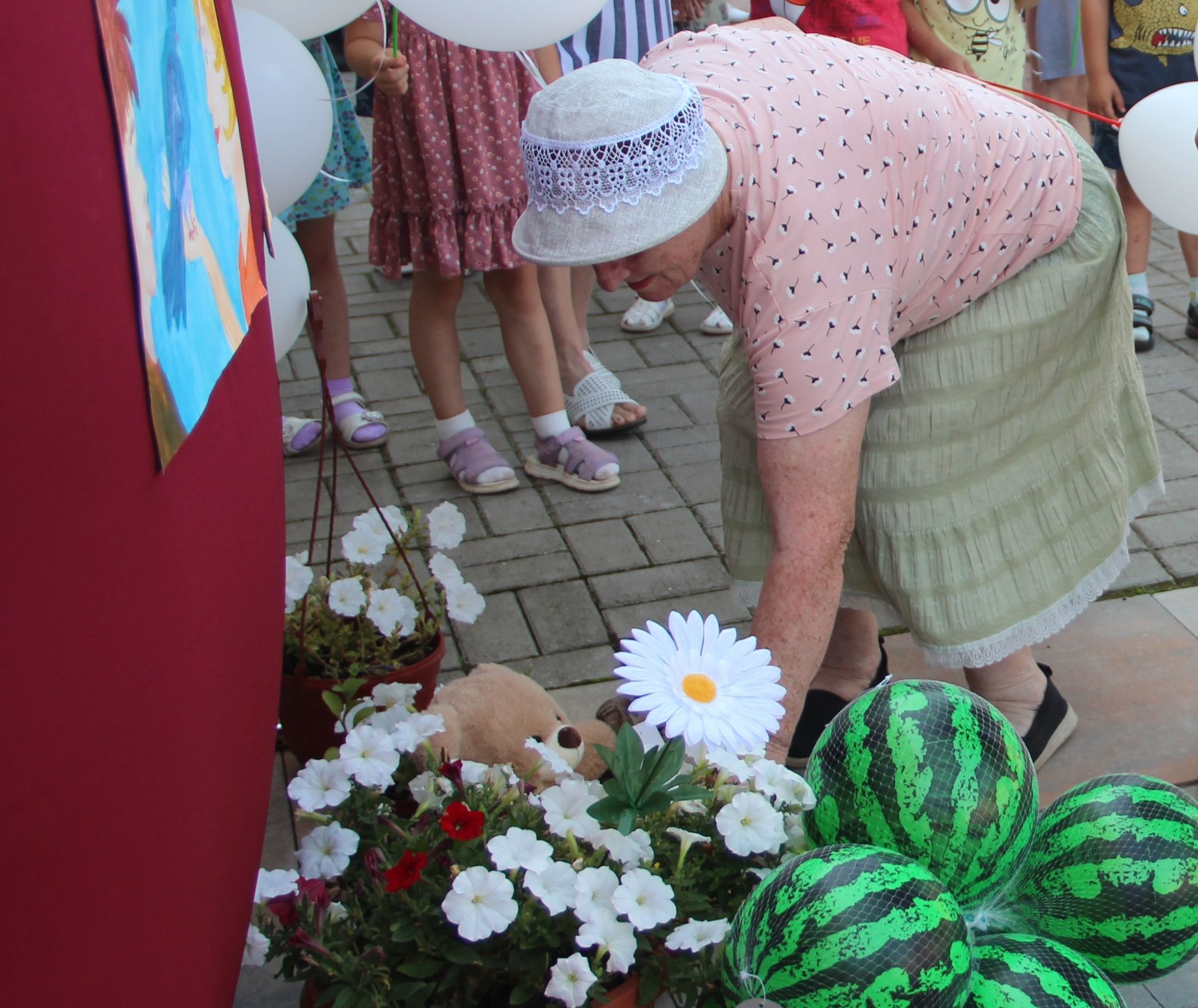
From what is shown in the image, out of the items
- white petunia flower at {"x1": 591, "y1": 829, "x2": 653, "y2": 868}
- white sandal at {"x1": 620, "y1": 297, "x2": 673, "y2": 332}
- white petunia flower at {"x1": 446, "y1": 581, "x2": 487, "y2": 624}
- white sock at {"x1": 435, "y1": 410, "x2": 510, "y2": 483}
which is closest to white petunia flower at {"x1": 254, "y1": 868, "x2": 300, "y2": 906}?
white petunia flower at {"x1": 591, "y1": 829, "x2": 653, "y2": 868}

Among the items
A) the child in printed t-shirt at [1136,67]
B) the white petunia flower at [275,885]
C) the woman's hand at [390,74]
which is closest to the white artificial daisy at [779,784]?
the white petunia flower at [275,885]

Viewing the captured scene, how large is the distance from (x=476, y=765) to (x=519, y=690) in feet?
1.22

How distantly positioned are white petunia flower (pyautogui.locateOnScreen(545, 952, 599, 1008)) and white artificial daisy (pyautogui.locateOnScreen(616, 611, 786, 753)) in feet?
0.81

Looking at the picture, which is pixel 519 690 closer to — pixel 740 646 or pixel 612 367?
pixel 740 646

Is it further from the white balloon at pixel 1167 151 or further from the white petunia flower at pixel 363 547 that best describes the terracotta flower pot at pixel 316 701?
the white balloon at pixel 1167 151

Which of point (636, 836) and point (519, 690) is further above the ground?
point (636, 836)

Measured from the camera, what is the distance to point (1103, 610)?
2.71m

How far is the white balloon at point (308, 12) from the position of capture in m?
1.92

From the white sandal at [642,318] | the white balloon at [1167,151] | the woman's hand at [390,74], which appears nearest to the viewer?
the white balloon at [1167,151]

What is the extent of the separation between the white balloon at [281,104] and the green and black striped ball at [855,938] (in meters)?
1.21

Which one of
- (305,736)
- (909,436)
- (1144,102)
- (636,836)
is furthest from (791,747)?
(1144,102)

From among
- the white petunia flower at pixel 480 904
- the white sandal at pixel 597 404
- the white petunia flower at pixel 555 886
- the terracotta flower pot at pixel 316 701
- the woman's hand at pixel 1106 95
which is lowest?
the white sandal at pixel 597 404

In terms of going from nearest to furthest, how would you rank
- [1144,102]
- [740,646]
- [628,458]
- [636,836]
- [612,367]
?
[740,646] < [636,836] < [1144,102] < [628,458] < [612,367]

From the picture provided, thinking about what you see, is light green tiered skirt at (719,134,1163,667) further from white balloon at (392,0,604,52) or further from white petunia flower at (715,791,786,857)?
white petunia flower at (715,791,786,857)
